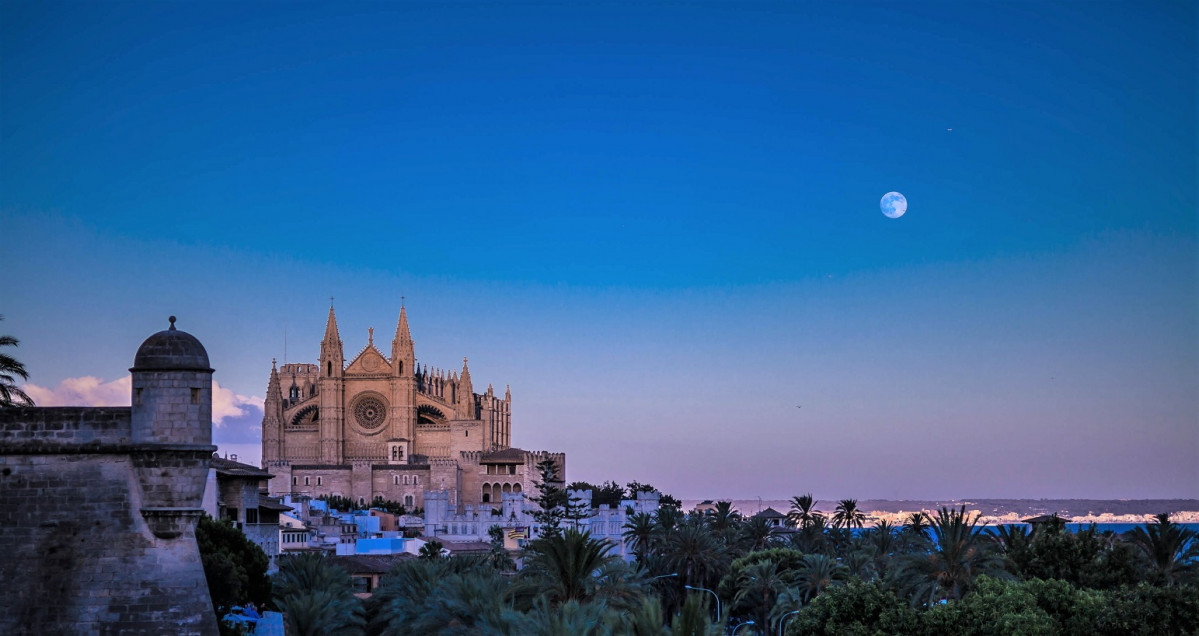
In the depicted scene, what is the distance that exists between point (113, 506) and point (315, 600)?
10410 millimetres

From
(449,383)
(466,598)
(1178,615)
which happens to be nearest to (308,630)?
(466,598)

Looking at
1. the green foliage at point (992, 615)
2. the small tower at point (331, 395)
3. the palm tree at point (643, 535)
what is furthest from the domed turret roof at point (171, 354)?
the small tower at point (331, 395)

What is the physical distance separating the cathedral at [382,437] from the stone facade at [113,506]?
3560 inches

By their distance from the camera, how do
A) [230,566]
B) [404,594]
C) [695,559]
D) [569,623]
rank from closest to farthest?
[569,623], [230,566], [404,594], [695,559]

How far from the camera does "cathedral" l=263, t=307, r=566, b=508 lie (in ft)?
365

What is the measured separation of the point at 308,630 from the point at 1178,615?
19733mm

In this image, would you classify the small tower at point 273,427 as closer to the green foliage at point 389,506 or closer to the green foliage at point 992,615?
the green foliage at point 389,506

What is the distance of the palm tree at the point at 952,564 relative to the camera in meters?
32.0

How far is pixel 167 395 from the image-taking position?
67.3 ft

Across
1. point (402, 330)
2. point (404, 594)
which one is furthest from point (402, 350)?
point (404, 594)

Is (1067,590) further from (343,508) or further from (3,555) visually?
(343,508)

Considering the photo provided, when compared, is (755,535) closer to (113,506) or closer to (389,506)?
(113,506)

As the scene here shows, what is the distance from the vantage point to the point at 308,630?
29.5m

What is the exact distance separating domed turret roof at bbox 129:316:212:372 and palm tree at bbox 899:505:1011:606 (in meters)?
19.4
